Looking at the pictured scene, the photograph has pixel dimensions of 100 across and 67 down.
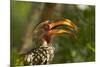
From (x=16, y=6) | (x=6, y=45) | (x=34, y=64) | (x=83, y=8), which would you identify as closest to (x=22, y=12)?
(x=16, y=6)

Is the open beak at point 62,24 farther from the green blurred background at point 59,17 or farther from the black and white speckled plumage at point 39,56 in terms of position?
the black and white speckled plumage at point 39,56

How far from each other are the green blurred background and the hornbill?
0.05m

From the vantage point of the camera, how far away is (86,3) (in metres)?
2.11

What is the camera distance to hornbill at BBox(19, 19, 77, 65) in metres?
1.91

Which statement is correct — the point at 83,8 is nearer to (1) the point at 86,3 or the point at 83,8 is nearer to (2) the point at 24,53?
(1) the point at 86,3

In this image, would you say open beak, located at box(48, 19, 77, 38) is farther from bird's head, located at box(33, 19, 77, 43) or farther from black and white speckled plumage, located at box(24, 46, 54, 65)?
black and white speckled plumage, located at box(24, 46, 54, 65)

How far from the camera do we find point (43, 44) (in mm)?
1946

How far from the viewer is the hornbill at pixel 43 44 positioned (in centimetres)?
191

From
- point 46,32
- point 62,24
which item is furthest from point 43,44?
point 62,24

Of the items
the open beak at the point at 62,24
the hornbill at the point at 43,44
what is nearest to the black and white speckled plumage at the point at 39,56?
the hornbill at the point at 43,44

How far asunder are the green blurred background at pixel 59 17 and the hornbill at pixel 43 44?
0.16 feet

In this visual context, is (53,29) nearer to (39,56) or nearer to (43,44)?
(43,44)

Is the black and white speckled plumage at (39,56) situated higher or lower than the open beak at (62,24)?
lower
